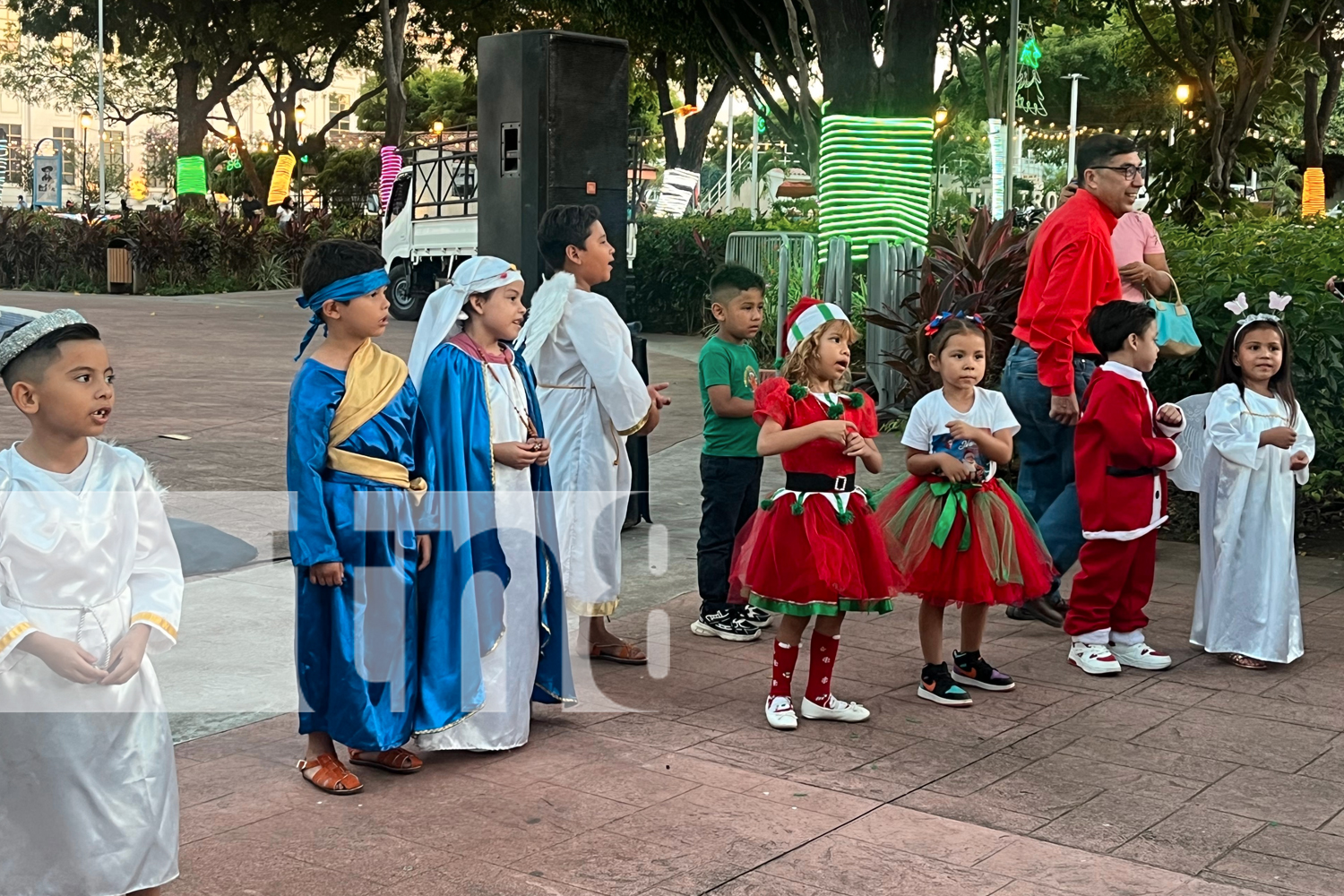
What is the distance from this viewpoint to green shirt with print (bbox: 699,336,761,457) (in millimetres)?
6242

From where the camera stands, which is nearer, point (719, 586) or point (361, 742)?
point (361, 742)

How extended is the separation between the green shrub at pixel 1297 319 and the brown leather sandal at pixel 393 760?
453 cm

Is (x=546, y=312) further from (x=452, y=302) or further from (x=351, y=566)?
(x=351, y=566)

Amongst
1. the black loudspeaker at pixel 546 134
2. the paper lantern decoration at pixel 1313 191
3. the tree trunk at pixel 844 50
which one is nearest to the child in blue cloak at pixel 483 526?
the black loudspeaker at pixel 546 134

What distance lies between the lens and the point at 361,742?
176 inches

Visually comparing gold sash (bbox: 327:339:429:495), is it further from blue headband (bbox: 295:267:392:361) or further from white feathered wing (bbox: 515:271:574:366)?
white feathered wing (bbox: 515:271:574:366)

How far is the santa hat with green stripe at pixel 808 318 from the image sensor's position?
204 inches

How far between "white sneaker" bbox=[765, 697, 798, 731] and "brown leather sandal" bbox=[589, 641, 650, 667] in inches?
36.3

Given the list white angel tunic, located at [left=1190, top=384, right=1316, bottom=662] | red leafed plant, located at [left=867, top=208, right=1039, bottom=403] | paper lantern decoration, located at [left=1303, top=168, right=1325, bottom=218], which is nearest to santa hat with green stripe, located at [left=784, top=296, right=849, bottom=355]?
white angel tunic, located at [left=1190, top=384, right=1316, bottom=662]

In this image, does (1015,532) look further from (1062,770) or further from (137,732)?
(137,732)

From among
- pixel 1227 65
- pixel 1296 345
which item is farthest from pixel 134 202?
pixel 1296 345

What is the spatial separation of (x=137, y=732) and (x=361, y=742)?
1.21 metres

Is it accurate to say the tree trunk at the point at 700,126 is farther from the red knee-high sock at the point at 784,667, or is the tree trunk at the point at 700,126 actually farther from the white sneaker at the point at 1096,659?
the red knee-high sock at the point at 784,667

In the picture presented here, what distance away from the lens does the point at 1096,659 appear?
228 inches
